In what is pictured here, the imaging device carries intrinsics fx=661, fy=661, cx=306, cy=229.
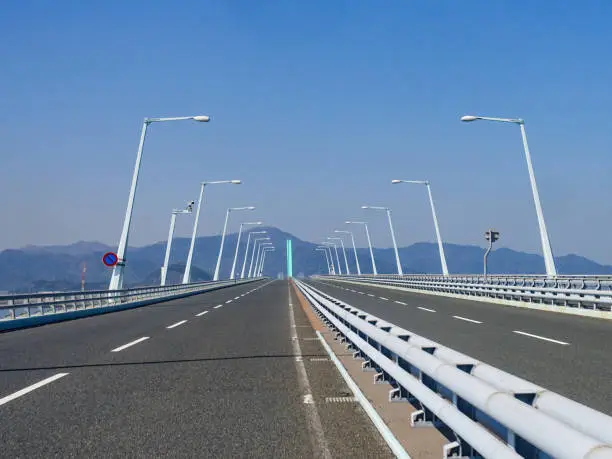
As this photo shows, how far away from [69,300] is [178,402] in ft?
59.5

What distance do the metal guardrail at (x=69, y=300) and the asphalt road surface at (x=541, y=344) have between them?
1103cm

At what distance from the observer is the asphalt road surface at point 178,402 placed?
538cm

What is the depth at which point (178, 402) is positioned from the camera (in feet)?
23.7

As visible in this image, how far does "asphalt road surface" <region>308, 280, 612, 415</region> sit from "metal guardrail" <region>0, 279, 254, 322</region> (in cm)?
1103

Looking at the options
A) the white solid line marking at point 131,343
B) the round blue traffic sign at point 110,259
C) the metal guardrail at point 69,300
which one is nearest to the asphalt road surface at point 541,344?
the white solid line marking at point 131,343

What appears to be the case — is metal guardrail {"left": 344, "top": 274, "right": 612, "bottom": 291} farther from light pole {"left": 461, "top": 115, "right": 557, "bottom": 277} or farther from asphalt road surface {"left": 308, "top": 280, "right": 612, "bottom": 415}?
asphalt road surface {"left": 308, "top": 280, "right": 612, "bottom": 415}

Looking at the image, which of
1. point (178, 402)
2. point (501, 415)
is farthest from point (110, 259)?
point (501, 415)

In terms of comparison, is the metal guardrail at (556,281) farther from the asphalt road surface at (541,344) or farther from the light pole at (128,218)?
the light pole at (128,218)

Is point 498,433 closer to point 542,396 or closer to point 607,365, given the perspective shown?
point 542,396

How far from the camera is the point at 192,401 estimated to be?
7.29 m

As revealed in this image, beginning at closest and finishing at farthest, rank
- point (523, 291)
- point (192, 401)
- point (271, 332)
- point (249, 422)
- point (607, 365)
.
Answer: point (249, 422) < point (192, 401) < point (607, 365) < point (271, 332) < point (523, 291)

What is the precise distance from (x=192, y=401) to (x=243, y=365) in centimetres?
295

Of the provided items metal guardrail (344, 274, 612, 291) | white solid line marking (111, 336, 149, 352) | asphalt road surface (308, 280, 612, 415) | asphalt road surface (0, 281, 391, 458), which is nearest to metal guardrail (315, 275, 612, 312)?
metal guardrail (344, 274, 612, 291)

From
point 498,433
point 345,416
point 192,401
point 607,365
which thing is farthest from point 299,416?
point 607,365
